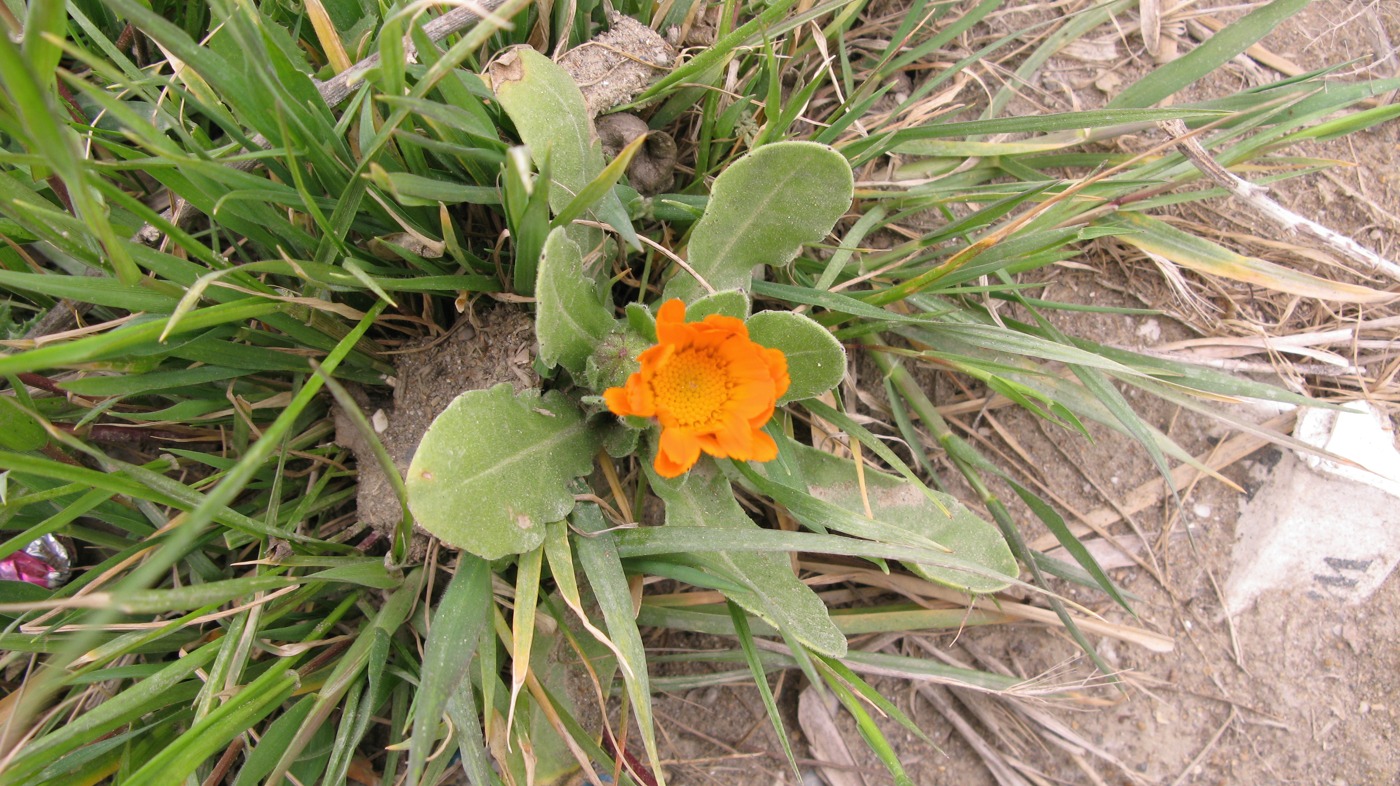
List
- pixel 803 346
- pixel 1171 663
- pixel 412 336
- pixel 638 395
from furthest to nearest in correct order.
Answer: pixel 1171 663 → pixel 412 336 → pixel 803 346 → pixel 638 395

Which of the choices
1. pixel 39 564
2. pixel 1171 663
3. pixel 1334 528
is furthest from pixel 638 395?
pixel 1334 528

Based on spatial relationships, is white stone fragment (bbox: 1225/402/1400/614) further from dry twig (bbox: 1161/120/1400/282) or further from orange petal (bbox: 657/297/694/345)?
orange petal (bbox: 657/297/694/345)

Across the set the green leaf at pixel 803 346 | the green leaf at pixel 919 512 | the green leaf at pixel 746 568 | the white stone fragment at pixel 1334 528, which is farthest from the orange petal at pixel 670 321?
the white stone fragment at pixel 1334 528

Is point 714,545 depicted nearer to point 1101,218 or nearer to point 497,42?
point 497,42

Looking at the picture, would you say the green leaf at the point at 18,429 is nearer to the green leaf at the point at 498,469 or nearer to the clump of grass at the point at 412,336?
the clump of grass at the point at 412,336

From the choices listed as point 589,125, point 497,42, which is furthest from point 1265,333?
point 497,42

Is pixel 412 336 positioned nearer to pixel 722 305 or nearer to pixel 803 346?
pixel 722 305
